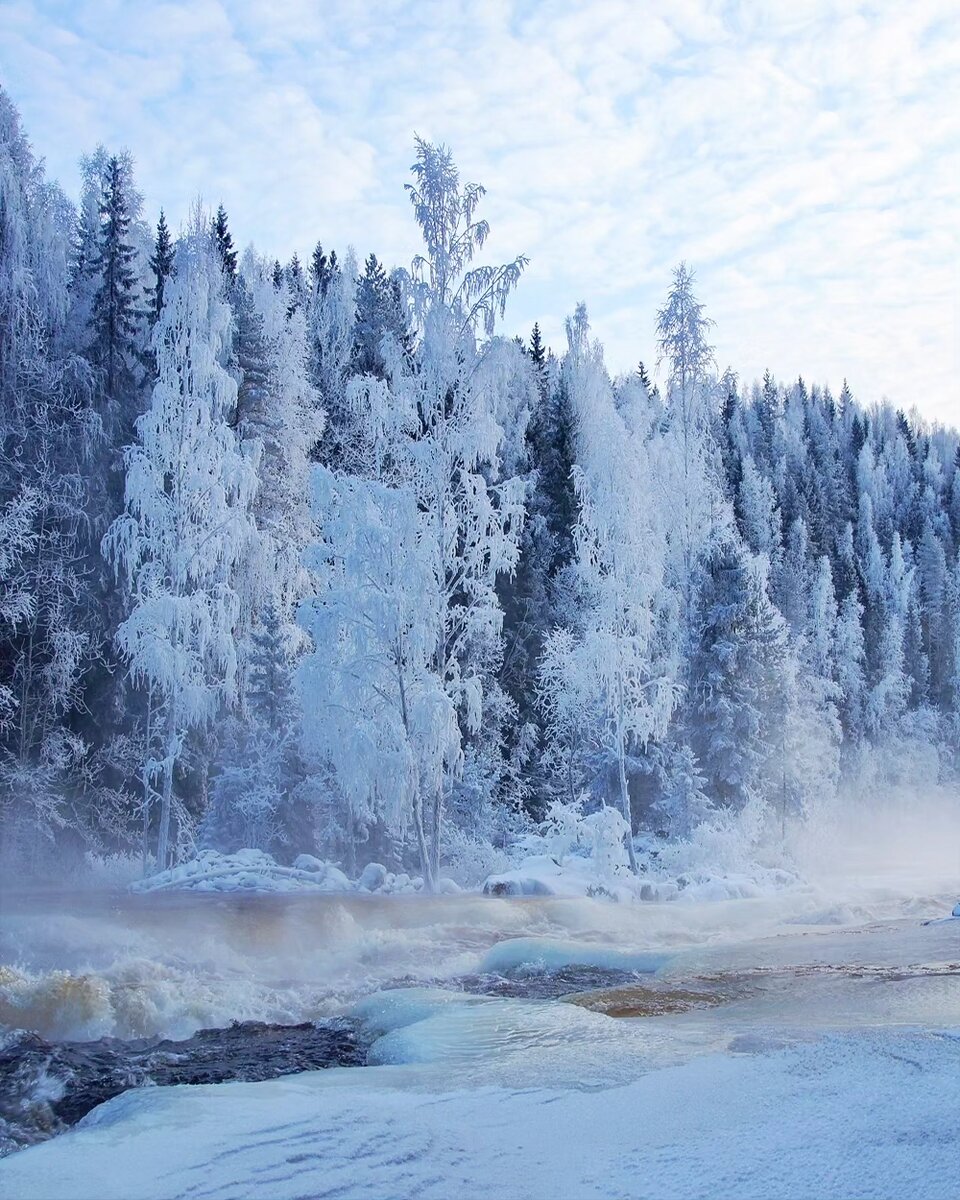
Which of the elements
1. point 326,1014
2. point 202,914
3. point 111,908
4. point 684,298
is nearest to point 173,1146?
point 326,1014

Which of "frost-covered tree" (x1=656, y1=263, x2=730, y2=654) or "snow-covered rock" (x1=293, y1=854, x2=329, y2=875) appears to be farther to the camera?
"frost-covered tree" (x1=656, y1=263, x2=730, y2=654)

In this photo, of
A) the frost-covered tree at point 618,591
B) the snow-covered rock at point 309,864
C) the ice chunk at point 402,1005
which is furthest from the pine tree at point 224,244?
the ice chunk at point 402,1005

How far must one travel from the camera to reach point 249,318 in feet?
78.6

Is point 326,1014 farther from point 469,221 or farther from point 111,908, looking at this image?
→ point 469,221

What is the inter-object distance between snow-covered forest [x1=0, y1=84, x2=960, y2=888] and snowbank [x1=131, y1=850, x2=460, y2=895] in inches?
32.5

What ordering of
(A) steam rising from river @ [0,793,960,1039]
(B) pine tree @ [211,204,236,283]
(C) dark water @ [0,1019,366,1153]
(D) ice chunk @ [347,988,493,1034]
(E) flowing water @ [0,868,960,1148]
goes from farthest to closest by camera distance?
1. (B) pine tree @ [211,204,236,283]
2. (A) steam rising from river @ [0,793,960,1039]
3. (D) ice chunk @ [347,988,493,1034]
4. (E) flowing water @ [0,868,960,1148]
5. (C) dark water @ [0,1019,366,1153]

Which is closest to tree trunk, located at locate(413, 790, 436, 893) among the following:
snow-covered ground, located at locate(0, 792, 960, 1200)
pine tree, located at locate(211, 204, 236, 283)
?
snow-covered ground, located at locate(0, 792, 960, 1200)

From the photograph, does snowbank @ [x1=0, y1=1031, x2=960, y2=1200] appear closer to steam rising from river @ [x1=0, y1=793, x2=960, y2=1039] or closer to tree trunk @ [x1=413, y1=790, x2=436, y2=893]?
steam rising from river @ [x1=0, y1=793, x2=960, y2=1039]

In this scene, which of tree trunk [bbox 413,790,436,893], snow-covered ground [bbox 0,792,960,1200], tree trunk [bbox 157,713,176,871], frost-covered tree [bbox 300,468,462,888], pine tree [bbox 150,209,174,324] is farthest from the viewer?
pine tree [bbox 150,209,174,324]

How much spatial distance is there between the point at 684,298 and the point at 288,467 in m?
12.7

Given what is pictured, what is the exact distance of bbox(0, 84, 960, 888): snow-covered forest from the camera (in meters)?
16.1

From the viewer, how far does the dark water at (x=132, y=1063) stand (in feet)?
18.9

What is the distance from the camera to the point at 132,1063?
681 centimetres

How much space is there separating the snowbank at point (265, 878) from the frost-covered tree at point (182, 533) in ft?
3.96
